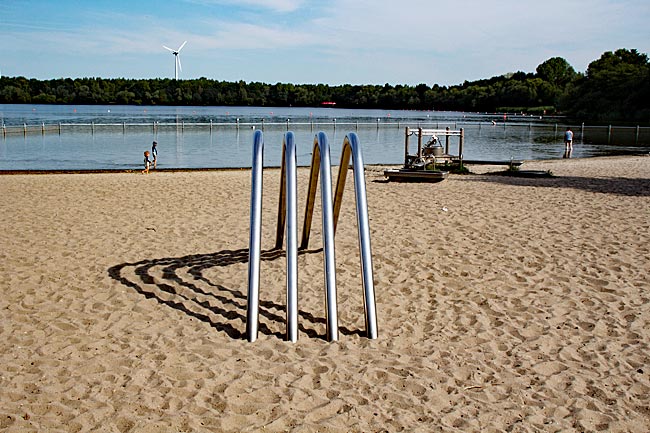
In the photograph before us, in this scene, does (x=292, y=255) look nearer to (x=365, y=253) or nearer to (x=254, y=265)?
(x=254, y=265)

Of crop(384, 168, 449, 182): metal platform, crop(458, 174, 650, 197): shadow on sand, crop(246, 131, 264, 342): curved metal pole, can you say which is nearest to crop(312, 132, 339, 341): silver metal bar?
crop(246, 131, 264, 342): curved metal pole

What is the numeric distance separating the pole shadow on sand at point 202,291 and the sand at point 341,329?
3 centimetres

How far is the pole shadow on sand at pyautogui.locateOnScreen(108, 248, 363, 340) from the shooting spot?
6.44 metres

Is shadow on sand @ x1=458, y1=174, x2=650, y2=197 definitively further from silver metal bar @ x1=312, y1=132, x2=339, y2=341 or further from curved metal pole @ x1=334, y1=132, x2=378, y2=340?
silver metal bar @ x1=312, y1=132, x2=339, y2=341

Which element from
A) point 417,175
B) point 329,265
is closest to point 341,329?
point 329,265

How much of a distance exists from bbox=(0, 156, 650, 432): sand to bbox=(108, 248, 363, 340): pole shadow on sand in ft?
0.11

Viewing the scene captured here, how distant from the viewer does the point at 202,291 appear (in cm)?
750

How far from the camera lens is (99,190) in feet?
55.5

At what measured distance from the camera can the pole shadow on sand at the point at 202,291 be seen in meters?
6.44

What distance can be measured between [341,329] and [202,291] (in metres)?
2.04

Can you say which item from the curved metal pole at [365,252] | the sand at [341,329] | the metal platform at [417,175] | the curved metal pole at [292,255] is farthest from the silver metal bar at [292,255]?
the metal platform at [417,175]

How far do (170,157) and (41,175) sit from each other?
13.1 meters

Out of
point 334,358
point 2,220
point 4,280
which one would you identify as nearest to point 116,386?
point 334,358

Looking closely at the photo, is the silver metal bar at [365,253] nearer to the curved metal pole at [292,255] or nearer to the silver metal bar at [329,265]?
the silver metal bar at [329,265]
